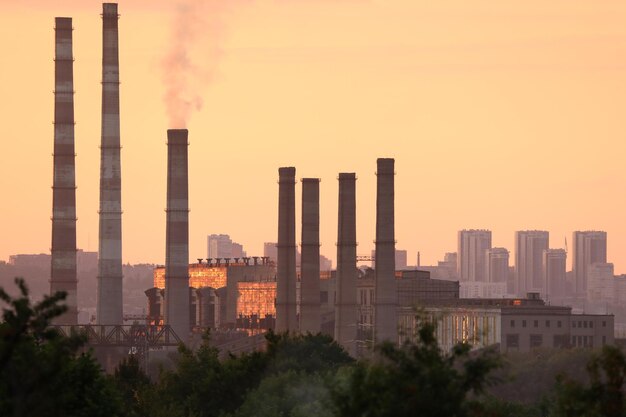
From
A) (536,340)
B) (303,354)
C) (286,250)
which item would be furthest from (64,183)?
(536,340)

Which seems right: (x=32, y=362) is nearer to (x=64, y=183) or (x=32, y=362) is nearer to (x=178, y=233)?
(x=178, y=233)

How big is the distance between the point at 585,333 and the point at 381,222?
31.2 m

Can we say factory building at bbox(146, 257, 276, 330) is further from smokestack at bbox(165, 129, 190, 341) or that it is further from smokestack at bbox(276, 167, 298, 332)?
smokestack at bbox(165, 129, 190, 341)

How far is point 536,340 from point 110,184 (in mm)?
40331

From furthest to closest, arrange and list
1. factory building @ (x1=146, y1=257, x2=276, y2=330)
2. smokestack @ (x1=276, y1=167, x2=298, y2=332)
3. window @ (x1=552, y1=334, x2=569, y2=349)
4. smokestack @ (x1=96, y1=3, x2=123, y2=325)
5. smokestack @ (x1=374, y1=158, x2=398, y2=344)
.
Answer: factory building @ (x1=146, y1=257, x2=276, y2=330)
window @ (x1=552, y1=334, x2=569, y2=349)
smokestack @ (x1=276, y1=167, x2=298, y2=332)
smokestack @ (x1=374, y1=158, x2=398, y2=344)
smokestack @ (x1=96, y1=3, x2=123, y2=325)

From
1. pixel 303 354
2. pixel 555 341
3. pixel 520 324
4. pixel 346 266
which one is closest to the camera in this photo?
pixel 303 354

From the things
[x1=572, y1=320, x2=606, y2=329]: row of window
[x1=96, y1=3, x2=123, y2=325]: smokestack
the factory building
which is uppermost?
[x1=96, y1=3, x2=123, y2=325]: smokestack

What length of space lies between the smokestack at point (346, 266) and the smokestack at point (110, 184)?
50.5ft

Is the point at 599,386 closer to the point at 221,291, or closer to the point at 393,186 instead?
the point at 393,186

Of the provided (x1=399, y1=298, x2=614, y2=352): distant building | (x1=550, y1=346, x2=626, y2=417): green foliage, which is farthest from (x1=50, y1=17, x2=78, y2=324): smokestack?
(x1=550, y1=346, x2=626, y2=417): green foliage

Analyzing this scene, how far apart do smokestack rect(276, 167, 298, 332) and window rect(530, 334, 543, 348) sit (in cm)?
2151

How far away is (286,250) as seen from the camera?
11938 centimetres

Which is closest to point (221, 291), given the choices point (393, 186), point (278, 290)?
point (278, 290)

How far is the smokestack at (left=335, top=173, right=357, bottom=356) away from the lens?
4510 inches
